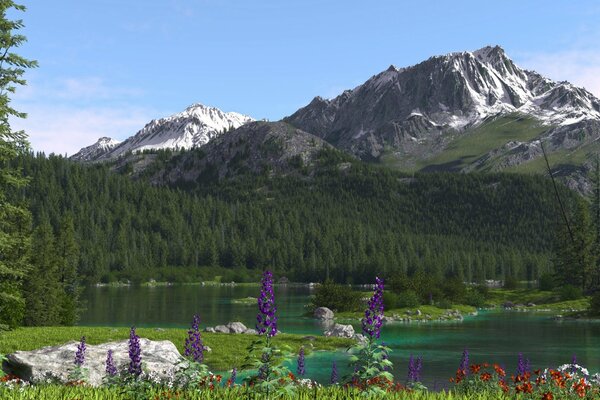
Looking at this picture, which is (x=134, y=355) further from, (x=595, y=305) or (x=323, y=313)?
(x=595, y=305)

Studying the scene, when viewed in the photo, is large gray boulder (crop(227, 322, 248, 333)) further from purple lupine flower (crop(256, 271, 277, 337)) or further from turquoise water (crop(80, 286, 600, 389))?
purple lupine flower (crop(256, 271, 277, 337))

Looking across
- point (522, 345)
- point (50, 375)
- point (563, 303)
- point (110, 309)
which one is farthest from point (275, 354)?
point (563, 303)

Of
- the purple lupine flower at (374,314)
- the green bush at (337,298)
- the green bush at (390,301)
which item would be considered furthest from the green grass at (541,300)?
the purple lupine flower at (374,314)

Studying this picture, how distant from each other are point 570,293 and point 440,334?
4967 cm

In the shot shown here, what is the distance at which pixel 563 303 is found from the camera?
4035 inches

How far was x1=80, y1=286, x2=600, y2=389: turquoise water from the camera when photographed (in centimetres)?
4634

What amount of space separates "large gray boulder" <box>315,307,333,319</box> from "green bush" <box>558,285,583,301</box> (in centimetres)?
4462

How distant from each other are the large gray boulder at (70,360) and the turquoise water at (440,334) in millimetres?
9907

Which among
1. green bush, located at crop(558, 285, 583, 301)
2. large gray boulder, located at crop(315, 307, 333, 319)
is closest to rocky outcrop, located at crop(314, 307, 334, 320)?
large gray boulder, located at crop(315, 307, 333, 319)

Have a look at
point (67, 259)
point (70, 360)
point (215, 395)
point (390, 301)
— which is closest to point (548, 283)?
point (390, 301)

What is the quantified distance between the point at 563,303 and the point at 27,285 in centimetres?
8188

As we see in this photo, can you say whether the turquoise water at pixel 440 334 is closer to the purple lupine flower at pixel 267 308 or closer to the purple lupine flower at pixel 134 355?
the purple lupine flower at pixel 134 355

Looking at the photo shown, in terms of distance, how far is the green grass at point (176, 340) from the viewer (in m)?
44.0

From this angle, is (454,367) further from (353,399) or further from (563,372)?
(353,399)
